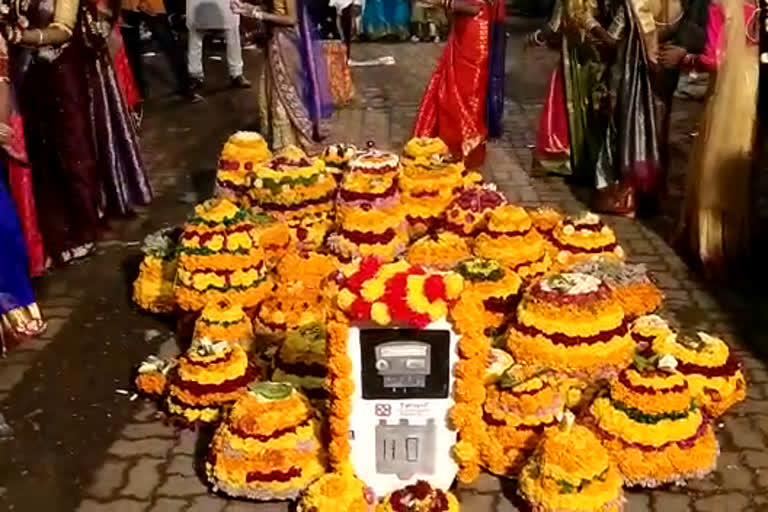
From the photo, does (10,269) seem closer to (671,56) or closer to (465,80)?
(465,80)

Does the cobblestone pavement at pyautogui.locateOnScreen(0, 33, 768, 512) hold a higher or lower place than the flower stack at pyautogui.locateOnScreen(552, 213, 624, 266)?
lower

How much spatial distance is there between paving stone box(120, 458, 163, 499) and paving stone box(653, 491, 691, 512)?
188cm

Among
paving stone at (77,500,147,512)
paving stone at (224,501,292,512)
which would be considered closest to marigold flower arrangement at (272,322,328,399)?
paving stone at (224,501,292,512)

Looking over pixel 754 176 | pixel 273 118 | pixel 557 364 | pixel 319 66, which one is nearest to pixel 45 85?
pixel 273 118

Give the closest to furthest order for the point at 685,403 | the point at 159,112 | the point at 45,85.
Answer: the point at 685,403 < the point at 45,85 < the point at 159,112

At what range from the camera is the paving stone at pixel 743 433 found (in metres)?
4.49

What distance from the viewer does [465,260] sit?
5340 millimetres

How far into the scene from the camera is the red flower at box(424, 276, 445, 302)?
3670 millimetres

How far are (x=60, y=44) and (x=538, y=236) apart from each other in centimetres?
289

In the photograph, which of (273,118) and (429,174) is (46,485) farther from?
(273,118)

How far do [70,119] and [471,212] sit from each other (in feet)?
8.45

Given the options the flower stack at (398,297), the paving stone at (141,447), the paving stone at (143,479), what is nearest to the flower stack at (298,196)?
the paving stone at (141,447)

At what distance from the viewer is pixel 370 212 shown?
557cm

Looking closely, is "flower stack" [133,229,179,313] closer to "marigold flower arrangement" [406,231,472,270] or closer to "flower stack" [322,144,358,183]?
"flower stack" [322,144,358,183]
